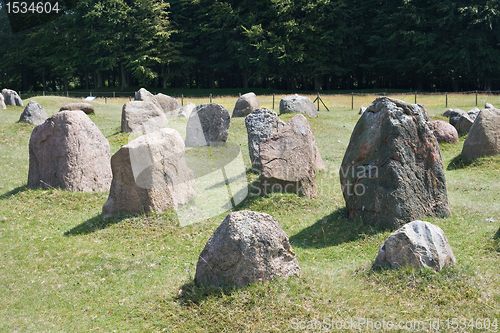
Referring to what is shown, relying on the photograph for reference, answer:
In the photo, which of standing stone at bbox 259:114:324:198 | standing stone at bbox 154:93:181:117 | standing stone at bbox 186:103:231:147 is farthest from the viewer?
standing stone at bbox 154:93:181:117

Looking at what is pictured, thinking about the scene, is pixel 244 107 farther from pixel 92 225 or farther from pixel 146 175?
pixel 92 225

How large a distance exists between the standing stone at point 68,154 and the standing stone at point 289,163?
15.9 feet

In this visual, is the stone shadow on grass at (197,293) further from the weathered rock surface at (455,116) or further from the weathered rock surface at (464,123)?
the weathered rock surface at (455,116)

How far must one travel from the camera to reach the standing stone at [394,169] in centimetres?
960

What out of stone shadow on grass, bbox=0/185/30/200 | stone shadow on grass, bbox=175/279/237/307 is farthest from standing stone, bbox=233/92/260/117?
stone shadow on grass, bbox=175/279/237/307

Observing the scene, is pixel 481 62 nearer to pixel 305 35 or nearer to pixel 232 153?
pixel 305 35

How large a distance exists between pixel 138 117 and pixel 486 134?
15362 millimetres

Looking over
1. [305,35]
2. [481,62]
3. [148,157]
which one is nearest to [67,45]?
[305,35]

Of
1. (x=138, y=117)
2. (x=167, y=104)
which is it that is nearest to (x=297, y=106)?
(x=167, y=104)

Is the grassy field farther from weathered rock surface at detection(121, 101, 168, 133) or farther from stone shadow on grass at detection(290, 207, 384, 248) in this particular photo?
weathered rock surface at detection(121, 101, 168, 133)

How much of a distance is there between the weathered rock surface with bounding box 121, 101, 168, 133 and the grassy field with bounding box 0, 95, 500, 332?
28.5 ft

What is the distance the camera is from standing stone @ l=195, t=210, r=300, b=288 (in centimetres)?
668

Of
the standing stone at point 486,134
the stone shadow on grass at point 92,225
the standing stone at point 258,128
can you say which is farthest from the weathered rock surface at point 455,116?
the stone shadow on grass at point 92,225

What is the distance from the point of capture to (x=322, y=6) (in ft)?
185
